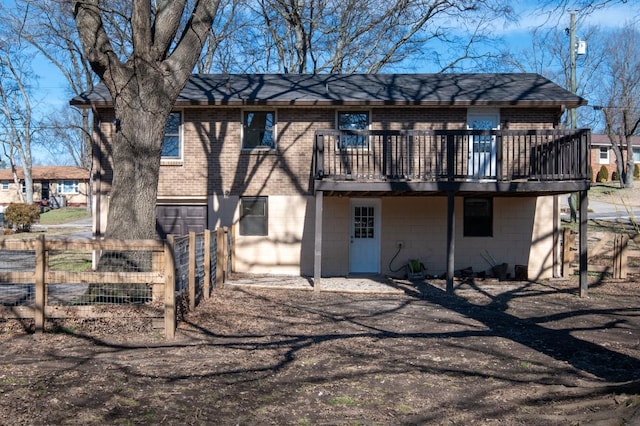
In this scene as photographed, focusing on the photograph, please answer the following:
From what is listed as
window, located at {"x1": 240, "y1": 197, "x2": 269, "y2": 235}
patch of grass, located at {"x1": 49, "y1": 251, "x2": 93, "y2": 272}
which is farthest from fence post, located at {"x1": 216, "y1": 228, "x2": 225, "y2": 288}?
patch of grass, located at {"x1": 49, "y1": 251, "x2": 93, "y2": 272}

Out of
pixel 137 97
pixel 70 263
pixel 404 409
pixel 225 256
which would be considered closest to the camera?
pixel 404 409

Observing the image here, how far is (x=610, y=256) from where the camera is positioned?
661 inches

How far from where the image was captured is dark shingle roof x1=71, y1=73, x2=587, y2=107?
15555mm

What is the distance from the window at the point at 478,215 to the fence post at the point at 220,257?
6993 mm

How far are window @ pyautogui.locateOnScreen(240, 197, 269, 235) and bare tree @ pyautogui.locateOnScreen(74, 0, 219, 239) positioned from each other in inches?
241

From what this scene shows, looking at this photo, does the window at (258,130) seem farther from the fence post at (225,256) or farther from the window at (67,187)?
the window at (67,187)

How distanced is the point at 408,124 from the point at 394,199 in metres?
2.12

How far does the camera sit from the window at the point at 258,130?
646 inches

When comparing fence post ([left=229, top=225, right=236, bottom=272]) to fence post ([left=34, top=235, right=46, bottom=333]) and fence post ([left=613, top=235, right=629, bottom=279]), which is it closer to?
fence post ([left=34, top=235, right=46, bottom=333])

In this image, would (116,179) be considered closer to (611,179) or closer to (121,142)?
(121,142)

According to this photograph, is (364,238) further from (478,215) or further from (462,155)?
(462,155)

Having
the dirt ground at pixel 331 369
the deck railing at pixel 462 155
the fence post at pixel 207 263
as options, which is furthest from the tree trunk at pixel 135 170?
the deck railing at pixel 462 155

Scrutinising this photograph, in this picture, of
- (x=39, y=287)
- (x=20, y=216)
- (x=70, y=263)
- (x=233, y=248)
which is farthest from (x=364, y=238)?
(x=20, y=216)

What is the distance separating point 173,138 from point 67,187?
156 feet
